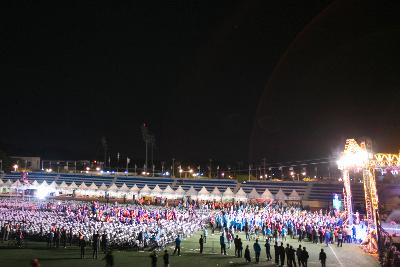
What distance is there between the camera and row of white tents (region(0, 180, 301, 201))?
51.8 meters

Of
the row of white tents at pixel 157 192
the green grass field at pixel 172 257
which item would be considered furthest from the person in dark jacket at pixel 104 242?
the row of white tents at pixel 157 192

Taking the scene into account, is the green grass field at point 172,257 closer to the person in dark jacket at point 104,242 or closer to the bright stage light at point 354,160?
the person in dark jacket at point 104,242

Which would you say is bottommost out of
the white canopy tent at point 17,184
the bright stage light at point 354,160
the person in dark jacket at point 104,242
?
the person in dark jacket at point 104,242

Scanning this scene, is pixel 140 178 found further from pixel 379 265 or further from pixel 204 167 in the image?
pixel 204 167

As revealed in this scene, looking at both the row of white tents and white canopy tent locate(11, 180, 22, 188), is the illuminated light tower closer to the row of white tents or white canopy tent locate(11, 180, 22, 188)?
the row of white tents

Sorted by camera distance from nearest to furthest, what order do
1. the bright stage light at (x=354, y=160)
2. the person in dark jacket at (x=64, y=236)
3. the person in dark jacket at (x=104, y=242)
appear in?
1. the person in dark jacket at (x=104, y=242)
2. the person in dark jacket at (x=64, y=236)
3. the bright stage light at (x=354, y=160)

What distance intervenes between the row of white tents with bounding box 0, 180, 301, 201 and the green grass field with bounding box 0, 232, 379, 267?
26620 millimetres

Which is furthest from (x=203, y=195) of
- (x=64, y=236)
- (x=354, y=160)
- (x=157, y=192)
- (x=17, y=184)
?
→ (x=17, y=184)

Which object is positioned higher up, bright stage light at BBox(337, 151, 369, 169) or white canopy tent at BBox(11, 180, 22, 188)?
white canopy tent at BBox(11, 180, 22, 188)

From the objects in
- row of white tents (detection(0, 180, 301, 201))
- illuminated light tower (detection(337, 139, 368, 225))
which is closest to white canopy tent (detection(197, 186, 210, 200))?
row of white tents (detection(0, 180, 301, 201))

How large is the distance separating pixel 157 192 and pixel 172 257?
3716 centimetres

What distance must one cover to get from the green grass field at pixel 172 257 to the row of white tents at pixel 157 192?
26620mm

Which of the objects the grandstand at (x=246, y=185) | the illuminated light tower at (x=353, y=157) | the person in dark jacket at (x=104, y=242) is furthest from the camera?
the grandstand at (x=246, y=185)

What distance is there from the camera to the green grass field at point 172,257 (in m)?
19.5
